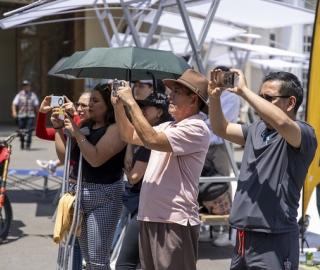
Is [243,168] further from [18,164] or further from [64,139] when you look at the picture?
[18,164]

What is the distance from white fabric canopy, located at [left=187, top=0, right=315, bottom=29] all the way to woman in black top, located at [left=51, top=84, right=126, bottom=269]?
13.8ft

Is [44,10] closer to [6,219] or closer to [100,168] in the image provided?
[6,219]

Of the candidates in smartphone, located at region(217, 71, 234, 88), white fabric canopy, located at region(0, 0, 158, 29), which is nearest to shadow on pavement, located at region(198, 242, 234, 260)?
white fabric canopy, located at region(0, 0, 158, 29)

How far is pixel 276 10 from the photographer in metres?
8.97

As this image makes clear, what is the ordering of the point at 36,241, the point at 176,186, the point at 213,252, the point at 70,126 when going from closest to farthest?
the point at 176,186
the point at 70,126
the point at 213,252
the point at 36,241

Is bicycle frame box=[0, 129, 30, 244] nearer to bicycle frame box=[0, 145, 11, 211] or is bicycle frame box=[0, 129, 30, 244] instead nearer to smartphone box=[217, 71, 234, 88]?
bicycle frame box=[0, 145, 11, 211]

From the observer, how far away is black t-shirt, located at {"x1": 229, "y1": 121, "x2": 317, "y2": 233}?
10.6 ft

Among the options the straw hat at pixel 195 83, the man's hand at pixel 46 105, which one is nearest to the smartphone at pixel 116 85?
the straw hat at pixel 195 83

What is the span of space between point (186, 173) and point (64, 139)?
4.73ft

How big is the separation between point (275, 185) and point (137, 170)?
1.39m

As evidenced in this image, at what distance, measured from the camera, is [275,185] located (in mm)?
3248

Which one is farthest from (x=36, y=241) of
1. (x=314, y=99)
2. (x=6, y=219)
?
(x=314, y=99)

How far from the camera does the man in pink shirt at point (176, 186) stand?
12.0 ft

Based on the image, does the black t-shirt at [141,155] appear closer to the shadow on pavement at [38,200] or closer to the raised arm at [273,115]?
the raised arm at [273,115]
